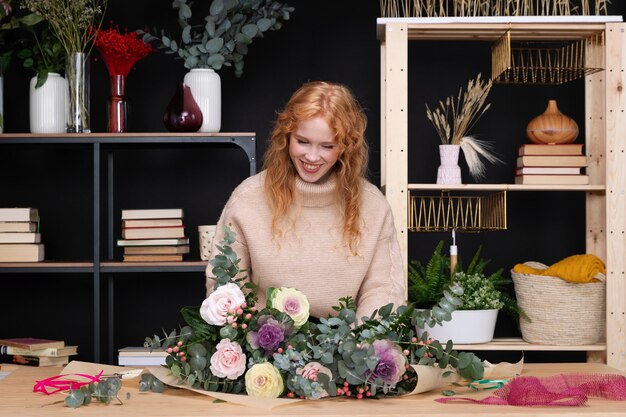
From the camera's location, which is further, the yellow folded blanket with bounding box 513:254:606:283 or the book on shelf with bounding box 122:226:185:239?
Result: the book on shelf with bounding box 122:226:185:239

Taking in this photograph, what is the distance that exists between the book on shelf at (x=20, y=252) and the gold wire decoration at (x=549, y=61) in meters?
2.12

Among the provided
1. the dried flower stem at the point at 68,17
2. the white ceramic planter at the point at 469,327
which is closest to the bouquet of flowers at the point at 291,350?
the white ceramic planter at the point at 469,327

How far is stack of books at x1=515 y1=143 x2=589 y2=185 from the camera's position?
3883mm

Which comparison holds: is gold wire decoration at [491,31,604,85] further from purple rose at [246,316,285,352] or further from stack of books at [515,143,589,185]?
purple rose at [246,316,285,352]

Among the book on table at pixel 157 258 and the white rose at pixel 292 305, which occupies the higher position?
the white rose at pixel 292 305

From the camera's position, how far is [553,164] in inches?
153

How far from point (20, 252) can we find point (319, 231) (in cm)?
183

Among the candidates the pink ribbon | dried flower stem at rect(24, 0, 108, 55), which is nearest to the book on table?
dried flower stem at rect(24, 0, 108, 55)

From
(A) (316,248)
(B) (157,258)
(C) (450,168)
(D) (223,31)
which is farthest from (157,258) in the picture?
(A) (316,248)

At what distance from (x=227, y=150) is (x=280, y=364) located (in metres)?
2.72

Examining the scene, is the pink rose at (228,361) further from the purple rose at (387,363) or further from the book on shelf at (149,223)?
the book on shelf at (149,223)

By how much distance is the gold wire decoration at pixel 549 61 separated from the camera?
3.88 metres

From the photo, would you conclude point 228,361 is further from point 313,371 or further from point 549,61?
point 549,61

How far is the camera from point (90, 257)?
14.4 feet
